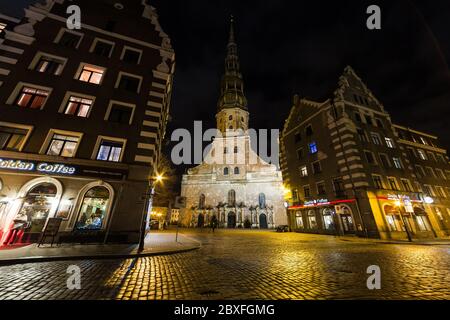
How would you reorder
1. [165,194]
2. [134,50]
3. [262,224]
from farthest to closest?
[262,224] < [165,194] < [134,50]

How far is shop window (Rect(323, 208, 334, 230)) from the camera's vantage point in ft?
69.6

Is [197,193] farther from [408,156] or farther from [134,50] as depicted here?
[408,156]

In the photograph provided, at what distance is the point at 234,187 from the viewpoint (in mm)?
40906

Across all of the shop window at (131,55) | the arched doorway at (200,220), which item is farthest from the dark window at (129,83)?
the arched doorway at (200,220)

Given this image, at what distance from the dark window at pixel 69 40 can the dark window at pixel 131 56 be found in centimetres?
339

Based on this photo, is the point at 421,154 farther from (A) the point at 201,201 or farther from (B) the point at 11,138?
(B) the point at 11,138

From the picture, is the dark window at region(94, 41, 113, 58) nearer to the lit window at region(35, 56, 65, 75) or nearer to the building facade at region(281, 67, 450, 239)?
the lit window at region(35, 56, 65, 75)

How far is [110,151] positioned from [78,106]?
155 inches

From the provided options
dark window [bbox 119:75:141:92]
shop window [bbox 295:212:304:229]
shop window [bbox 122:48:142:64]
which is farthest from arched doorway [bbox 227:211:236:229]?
shop window [bbox 122:48:142:64]

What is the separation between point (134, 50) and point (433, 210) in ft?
120

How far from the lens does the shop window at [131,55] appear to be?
15016mm

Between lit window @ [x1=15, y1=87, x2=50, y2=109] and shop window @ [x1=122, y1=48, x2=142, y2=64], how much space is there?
606cm

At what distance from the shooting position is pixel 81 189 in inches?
422
